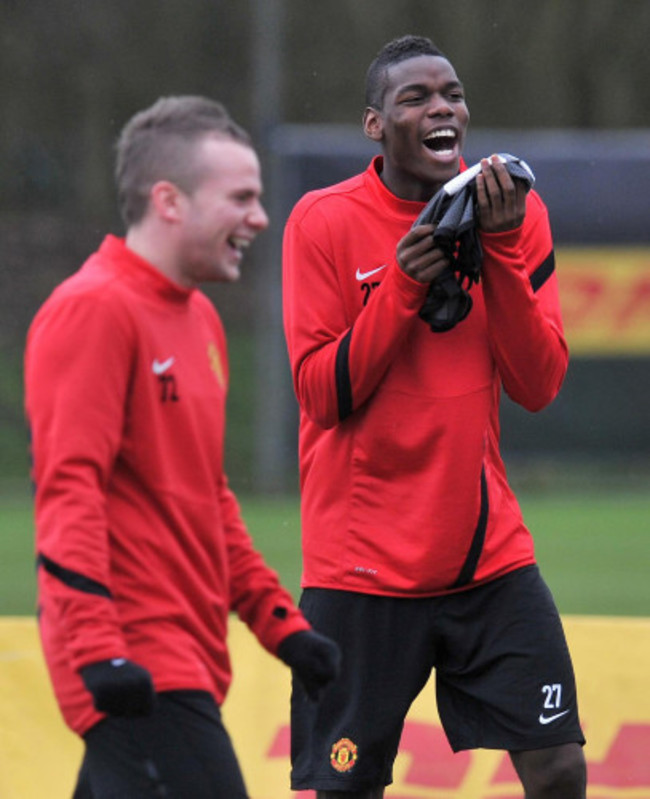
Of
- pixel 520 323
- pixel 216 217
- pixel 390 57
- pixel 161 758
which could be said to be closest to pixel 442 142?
pixel 390 57

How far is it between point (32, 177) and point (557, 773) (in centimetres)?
1719

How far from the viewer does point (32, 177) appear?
68.2ft

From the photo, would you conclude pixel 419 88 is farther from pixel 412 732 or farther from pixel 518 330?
pixel 412 732

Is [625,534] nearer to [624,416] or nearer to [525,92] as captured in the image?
[624,416]

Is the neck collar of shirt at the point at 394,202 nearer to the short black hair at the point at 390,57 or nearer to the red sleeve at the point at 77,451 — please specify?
the short black hair at the point at 390,57

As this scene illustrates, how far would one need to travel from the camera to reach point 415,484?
443 cm

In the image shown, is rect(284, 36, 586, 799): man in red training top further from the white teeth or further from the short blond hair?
the short blond hair

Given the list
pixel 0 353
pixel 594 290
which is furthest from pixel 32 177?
pixel 594 290

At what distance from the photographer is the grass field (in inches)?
446

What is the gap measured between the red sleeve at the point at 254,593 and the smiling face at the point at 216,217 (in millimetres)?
455

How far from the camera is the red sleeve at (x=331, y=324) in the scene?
168 inches

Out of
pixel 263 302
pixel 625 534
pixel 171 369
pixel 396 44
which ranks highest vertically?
pixel 396 44

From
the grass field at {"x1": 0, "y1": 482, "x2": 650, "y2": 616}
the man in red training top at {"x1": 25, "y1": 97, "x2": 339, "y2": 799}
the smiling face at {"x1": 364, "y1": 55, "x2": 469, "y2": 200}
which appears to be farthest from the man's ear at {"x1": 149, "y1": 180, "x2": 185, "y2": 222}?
the grass field at {"x1": 0, "y1": 482, "x2": 650, "y2": 616}

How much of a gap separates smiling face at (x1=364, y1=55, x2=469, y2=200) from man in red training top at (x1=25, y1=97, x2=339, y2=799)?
3.01ft
